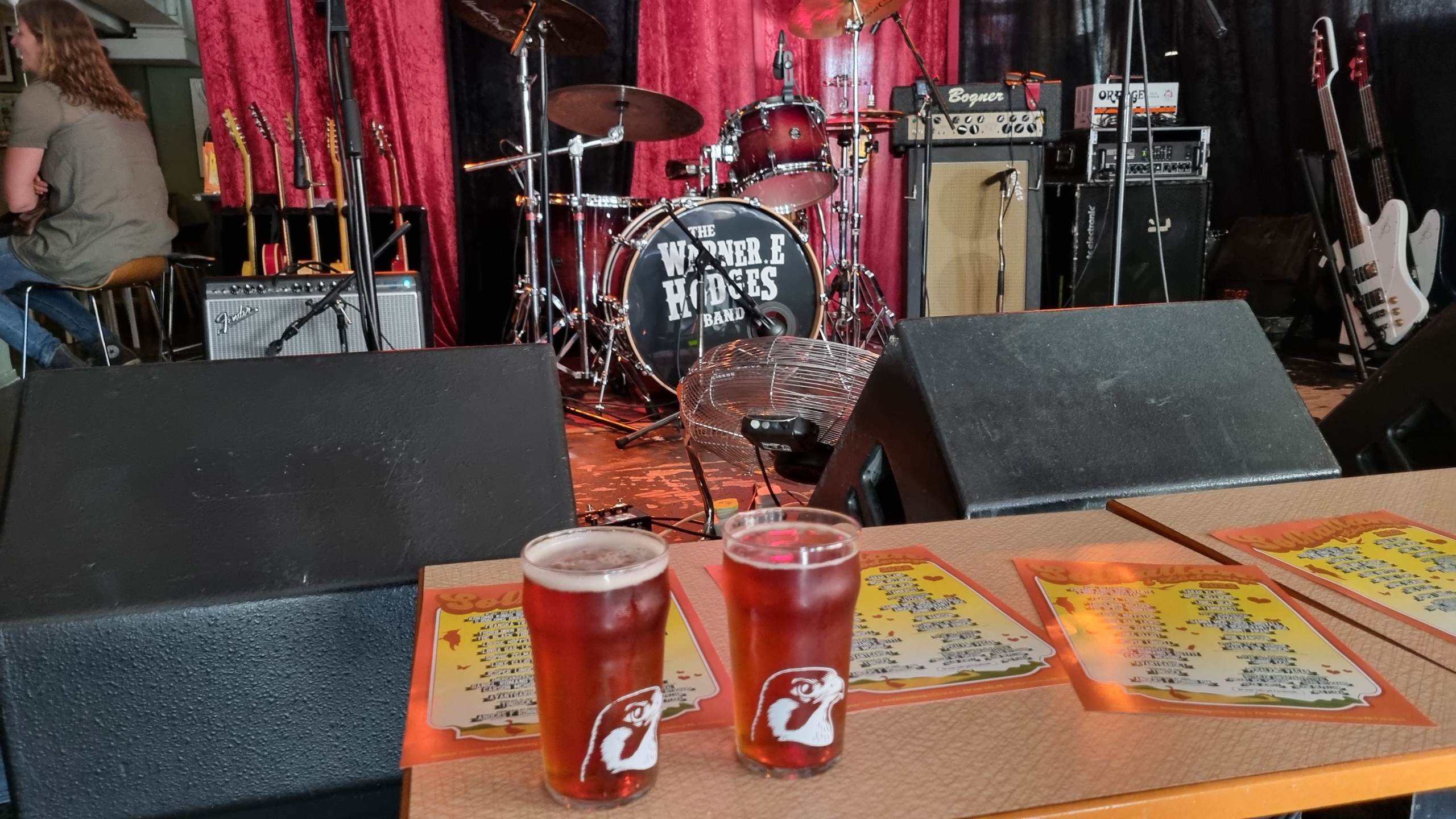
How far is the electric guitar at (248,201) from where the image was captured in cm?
372

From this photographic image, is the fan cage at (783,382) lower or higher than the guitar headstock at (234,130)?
lower

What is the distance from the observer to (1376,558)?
724mm

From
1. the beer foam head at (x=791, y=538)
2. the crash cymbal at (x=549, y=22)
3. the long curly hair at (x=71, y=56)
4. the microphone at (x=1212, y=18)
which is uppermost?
the crash cymbal at (x=549, y=22)

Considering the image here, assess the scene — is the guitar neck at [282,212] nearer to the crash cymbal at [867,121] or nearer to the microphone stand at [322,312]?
the microphone stand at [322,312]

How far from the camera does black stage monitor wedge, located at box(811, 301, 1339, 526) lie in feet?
3.28

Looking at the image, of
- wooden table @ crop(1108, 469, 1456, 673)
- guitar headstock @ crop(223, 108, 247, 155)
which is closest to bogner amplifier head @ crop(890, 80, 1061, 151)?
guitar headstock @ crop(223, 108, 247, 155)

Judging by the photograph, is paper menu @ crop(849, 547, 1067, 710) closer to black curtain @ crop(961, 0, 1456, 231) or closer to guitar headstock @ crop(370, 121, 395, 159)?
guitar headstock @ crop(370, 121, 395, 159)

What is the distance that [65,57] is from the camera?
9.70 feet

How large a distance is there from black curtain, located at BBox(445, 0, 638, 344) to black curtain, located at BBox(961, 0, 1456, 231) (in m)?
2.05

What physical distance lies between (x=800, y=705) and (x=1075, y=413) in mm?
735

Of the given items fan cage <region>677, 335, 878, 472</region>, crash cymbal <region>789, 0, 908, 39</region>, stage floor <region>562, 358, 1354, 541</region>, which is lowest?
stage floor <region>562, 358, 1354, 541</region>

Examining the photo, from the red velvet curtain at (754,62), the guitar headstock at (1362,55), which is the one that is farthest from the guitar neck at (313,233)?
Answer: the guitar headstock at (1362,55)

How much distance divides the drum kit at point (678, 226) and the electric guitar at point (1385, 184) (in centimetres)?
209

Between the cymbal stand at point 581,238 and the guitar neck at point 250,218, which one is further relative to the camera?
the guitar neck at point 250,218
